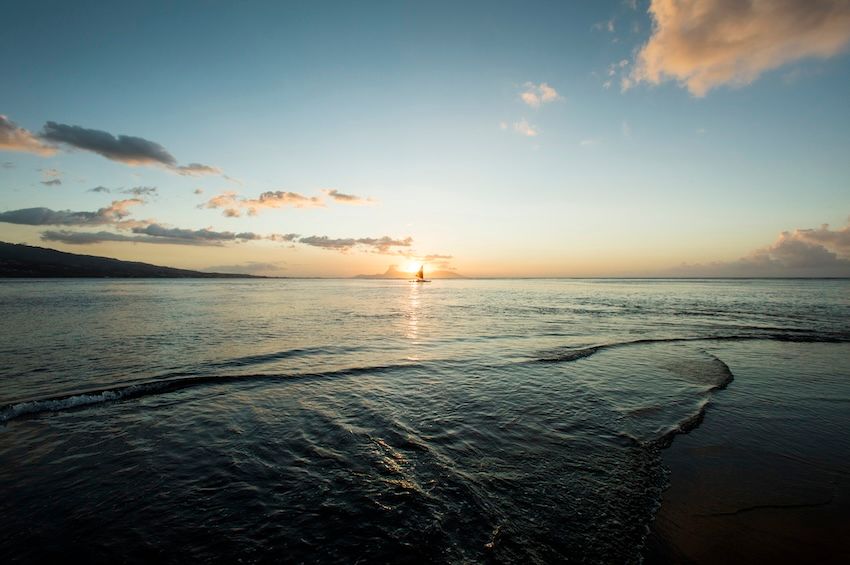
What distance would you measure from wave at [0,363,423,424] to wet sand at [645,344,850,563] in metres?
11.0

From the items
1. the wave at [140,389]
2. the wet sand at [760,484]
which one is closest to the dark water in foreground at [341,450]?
the wave at [140,389]

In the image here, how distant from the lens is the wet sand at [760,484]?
5391 mm

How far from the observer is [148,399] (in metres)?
11.9

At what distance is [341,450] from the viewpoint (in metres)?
8.34

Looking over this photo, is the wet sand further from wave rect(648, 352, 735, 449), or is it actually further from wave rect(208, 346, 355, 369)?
wave rect(208, 346, 355, 369)

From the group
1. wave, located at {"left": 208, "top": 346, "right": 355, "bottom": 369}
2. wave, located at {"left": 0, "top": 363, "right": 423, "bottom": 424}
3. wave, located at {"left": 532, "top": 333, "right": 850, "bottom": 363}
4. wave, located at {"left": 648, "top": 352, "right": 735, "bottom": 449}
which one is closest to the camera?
wave, located at {"left": 648, "top": 352, "right": 735, "bottom": 449}

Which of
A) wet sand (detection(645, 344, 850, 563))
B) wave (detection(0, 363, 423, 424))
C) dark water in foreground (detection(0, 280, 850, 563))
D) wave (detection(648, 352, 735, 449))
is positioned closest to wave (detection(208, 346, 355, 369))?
dark water in foreground (detection(0, 280, 850, 563))

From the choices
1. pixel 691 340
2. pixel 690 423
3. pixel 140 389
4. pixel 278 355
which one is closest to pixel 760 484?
pixel 690 423

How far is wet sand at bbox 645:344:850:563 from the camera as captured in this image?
539 cm

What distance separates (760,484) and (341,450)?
8440mm

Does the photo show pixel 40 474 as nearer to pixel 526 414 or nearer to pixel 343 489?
pixel 343 489

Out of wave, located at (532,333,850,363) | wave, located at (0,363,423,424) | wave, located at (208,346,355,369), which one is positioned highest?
wave, located at (532,333,850,363)

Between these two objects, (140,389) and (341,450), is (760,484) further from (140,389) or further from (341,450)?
(140,389)

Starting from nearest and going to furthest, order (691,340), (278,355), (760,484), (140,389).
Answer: (760,484) → (140,389) → (278,355) → (691,340)
